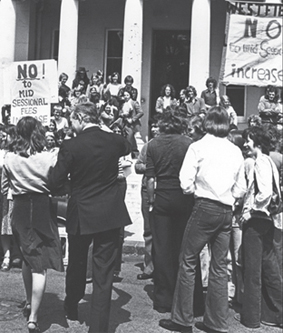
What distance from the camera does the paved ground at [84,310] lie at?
189 inches

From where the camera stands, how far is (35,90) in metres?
8.05

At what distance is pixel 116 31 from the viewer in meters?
19.7

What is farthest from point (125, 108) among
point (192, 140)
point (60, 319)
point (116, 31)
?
point (60, 319)

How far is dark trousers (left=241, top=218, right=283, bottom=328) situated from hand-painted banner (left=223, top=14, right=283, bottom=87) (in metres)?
1.40

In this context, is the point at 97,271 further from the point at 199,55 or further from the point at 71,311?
the point at 199,55

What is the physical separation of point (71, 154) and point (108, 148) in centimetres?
33

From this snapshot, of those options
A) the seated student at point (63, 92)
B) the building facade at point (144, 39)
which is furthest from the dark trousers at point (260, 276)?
the building facade at point (144, 39)

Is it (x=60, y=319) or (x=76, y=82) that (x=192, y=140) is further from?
(x=76, y=82)

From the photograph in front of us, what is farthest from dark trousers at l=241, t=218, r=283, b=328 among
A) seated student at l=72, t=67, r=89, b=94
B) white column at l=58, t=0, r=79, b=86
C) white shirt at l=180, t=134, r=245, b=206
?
white column at l=58, t=0, r=79, b=86

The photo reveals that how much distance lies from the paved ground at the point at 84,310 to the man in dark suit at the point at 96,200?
0.52m

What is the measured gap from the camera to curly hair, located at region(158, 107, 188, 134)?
5426 millimetres

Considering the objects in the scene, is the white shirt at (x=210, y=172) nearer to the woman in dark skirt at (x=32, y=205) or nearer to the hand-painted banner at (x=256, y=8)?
the woman in dark skirt at (x=32, y=205)

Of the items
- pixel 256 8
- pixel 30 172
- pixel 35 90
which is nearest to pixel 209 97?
pixel 35 90

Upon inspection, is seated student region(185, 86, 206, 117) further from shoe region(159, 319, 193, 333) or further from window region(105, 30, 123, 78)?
shoe region(159, 319, 193, 333)
